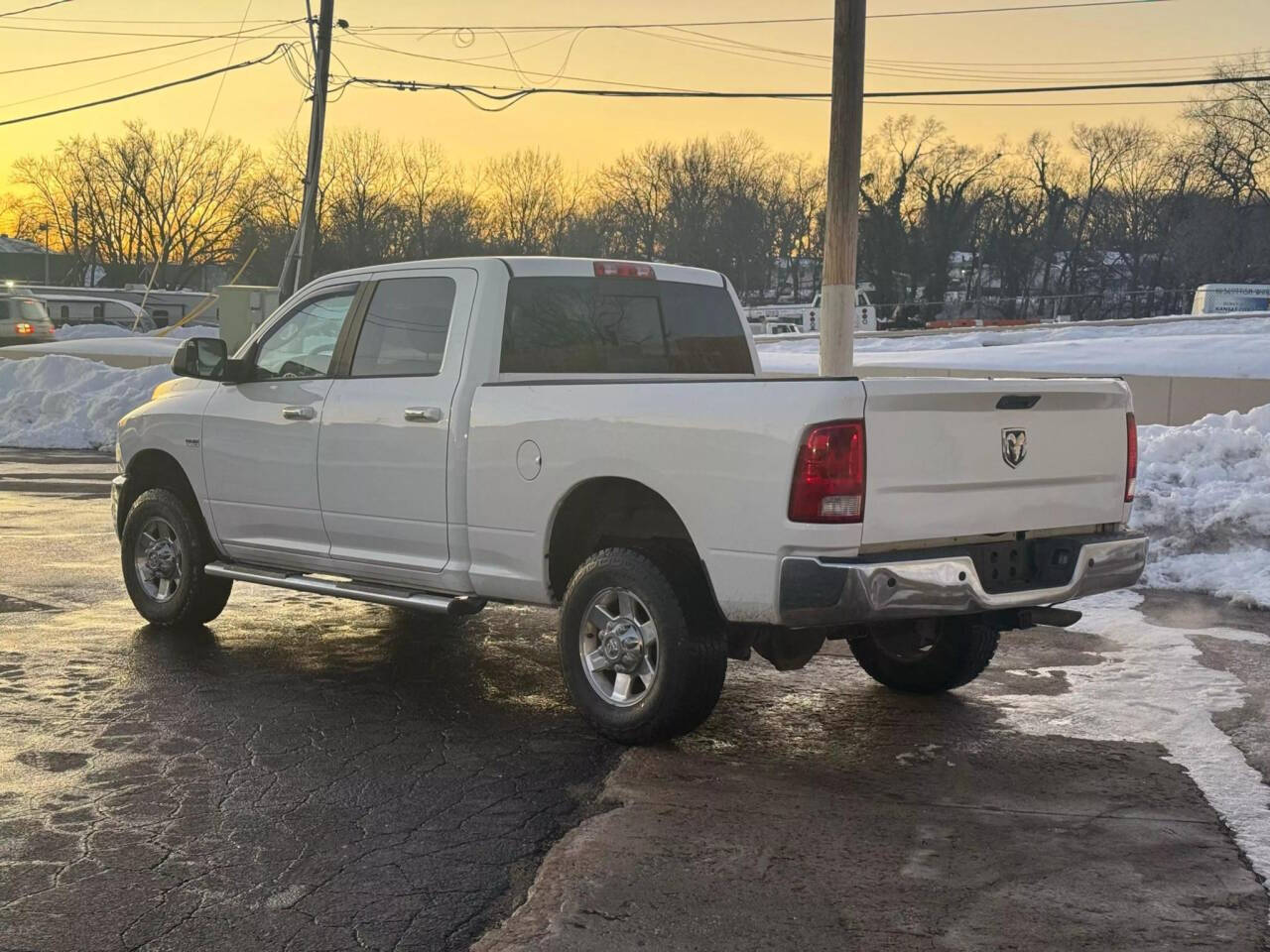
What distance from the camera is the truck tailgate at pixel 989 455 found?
501 cm

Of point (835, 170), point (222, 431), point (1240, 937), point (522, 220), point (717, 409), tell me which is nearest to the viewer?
point (1240, 937)

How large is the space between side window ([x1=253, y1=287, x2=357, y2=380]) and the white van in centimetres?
4430

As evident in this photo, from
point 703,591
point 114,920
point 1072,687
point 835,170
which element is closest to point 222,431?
point 703,591

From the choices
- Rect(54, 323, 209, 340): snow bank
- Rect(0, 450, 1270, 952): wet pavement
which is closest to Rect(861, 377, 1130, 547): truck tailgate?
Rect(0, 450, 1270, 952): wet pavement

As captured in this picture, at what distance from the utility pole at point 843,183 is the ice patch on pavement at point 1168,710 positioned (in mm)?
5328

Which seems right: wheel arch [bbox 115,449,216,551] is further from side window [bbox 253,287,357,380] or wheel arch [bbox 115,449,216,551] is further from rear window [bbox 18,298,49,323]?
rear window [bbox 18,298,49,323]

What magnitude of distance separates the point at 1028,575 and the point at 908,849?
1493 millimetres

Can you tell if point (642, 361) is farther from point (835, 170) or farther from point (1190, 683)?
point (835, 170)

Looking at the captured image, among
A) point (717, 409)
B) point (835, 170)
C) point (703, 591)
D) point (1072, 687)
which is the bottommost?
point (1072, 687)

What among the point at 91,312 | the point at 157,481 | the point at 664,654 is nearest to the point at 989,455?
the point at 664,654

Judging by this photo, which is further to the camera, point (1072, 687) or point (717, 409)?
point (1072, 687)

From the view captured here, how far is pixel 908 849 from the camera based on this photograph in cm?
446

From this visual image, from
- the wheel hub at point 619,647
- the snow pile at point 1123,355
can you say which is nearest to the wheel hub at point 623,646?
the wheel hub at point 619,647

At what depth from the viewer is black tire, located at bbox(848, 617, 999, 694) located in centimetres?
615
